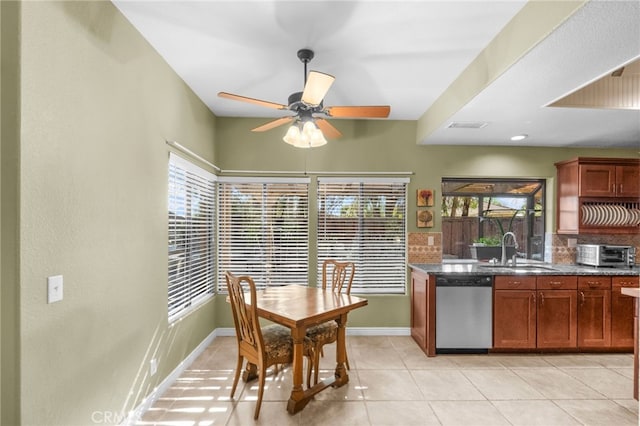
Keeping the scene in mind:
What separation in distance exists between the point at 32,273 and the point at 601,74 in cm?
343

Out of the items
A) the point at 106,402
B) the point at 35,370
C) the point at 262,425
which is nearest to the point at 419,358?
the point at 262,425

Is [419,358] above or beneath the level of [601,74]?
beneath

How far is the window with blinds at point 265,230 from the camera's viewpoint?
4008mm

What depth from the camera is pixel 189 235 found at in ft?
10.5

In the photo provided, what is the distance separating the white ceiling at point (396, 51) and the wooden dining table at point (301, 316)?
2000 mm

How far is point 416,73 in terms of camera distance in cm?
276

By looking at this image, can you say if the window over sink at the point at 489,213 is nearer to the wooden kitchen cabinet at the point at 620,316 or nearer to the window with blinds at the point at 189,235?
the wooden kitchen cabinet at the point at 620,316

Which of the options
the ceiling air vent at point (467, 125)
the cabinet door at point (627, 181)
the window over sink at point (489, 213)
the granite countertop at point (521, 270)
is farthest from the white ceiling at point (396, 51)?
the granite countertop at point (521, 270)

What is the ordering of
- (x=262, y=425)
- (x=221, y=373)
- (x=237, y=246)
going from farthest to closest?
(x=237, y=246) → (x=221, y=373) → (x=262, y=425)

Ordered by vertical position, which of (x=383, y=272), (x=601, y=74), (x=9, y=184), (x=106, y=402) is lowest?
(x=106, y=402)

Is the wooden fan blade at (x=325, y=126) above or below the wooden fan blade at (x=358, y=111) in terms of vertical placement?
below

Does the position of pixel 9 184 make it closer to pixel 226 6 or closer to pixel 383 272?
pixel 226 6

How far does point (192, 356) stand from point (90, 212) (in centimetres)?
203

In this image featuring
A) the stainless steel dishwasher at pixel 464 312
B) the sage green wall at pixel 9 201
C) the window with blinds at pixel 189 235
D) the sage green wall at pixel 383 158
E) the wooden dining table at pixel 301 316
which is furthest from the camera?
the sage green wall at pixel 383 158
